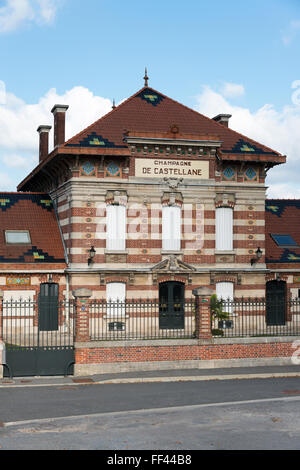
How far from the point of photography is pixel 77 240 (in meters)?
29.1

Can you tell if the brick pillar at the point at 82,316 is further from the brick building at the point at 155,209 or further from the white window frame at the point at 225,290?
the white window frame at the point at 225,290

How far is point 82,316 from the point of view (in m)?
21.3

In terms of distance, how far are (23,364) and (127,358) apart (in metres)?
3.31

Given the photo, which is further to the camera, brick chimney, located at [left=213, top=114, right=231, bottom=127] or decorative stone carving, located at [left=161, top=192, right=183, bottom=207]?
brick chimney, located at [left=213, top=114, right=231, bottom=127]

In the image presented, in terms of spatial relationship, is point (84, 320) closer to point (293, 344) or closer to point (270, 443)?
point (293, 344)

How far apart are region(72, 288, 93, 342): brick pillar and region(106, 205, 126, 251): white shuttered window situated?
8.18m

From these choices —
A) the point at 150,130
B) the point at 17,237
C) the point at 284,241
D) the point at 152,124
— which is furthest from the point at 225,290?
the point at 17,237

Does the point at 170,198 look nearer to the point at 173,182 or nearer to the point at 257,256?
the point at 173,182

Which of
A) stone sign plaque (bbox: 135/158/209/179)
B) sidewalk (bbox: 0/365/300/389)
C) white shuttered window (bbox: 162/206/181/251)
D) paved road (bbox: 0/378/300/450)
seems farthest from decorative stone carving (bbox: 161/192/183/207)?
paved road (bbox: 0/378/300/450)

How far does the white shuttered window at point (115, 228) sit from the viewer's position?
29.5m

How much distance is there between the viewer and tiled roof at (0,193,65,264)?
29.6m

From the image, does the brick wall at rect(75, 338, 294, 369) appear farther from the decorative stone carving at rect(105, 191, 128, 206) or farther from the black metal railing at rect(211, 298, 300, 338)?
the decorative stone carving at rect(105, 191, 128, 206)

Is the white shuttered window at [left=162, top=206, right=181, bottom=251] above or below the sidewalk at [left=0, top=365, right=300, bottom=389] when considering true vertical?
above

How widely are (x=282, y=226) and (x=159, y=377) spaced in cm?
1761
